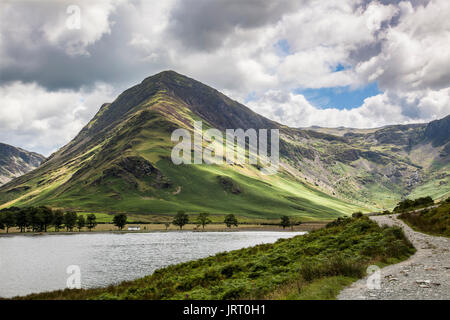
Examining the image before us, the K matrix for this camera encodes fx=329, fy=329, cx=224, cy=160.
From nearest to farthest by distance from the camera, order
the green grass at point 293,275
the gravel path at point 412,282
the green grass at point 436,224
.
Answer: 1. the gravel path at point 412,282
2. the green grass at point 293,275
3. the green grass at point 436,224

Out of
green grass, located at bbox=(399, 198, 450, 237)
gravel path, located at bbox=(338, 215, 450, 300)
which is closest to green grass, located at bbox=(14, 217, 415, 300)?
gravel path, located at bbox=(338, 215, 450, 300)

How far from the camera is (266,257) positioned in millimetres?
39188

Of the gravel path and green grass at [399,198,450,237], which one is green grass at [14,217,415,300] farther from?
green grass at [399,198,450,237]

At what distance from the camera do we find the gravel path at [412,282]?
631 inches

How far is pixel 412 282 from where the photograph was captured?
60.2ft

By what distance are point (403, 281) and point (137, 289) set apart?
26955 millimetres

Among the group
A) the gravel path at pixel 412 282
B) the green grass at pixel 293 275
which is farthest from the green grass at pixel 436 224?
the gravel path at pixel 412 282

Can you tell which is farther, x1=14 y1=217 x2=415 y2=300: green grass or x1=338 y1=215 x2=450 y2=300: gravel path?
x1=14 y1=217 x2=415 y2=300: green grass

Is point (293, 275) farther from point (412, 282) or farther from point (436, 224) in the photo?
point (436, 224)

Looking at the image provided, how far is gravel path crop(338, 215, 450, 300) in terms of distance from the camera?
52.6 ft

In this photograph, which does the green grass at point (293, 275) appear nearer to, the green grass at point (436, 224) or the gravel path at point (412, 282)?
the gravel path at point (412, 282)
